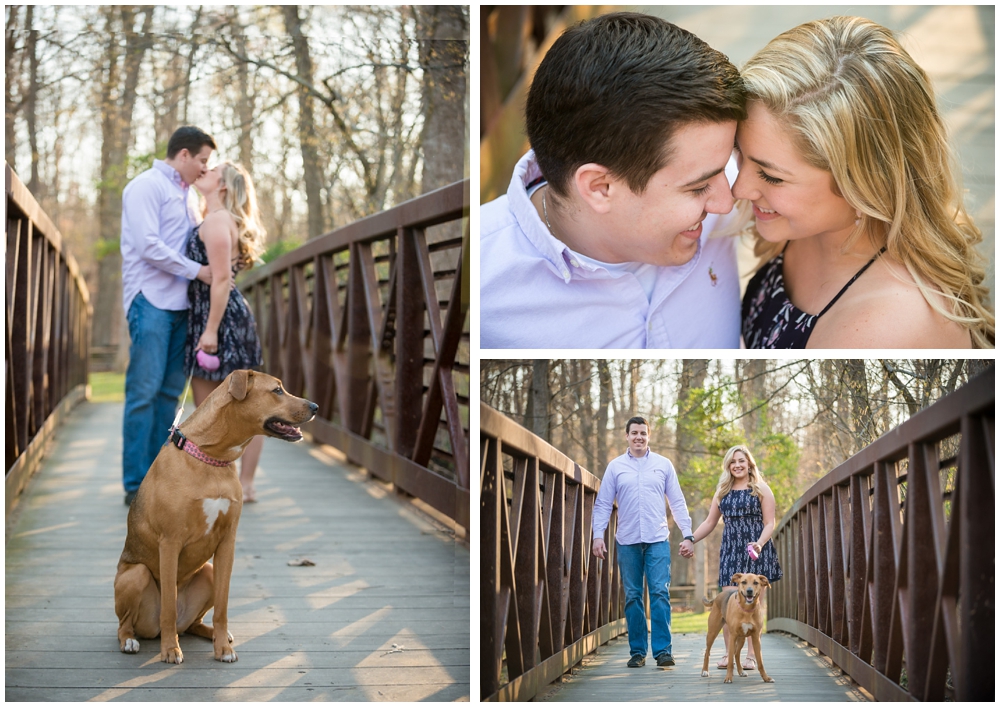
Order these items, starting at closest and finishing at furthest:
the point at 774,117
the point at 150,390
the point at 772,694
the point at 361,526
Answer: the point at 774,117, the point at 772,694, the point at 150,390, the point at 361,526

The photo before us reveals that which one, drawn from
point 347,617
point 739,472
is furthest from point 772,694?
point 347,617

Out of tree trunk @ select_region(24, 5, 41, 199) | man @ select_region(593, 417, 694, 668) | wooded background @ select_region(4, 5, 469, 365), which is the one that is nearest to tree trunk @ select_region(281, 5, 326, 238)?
wooded background @ select_region(4, 5, 469, 365)

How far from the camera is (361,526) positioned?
396 cm

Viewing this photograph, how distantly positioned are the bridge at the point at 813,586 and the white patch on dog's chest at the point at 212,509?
28.6 inches

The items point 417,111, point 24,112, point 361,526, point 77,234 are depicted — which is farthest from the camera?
point 361,526

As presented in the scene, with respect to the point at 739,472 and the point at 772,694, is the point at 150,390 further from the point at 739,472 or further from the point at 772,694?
the point at 772,694

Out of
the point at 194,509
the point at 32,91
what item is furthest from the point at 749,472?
the point at 32,91

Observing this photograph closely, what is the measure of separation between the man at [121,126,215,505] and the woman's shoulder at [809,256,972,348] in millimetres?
1802

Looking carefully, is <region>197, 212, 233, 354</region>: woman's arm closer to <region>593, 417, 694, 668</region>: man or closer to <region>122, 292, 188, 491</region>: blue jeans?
<region>122, 292, 188, 491</region>: blue jeans

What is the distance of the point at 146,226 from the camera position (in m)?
2.59

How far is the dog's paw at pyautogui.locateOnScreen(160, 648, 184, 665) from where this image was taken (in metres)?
2.35

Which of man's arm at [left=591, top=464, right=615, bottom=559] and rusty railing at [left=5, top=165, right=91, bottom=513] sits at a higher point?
rusty railing at [left=5, top=165, right=91, bottom=513]

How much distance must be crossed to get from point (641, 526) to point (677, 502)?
11 centimetres

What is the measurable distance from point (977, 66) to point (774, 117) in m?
0.52
